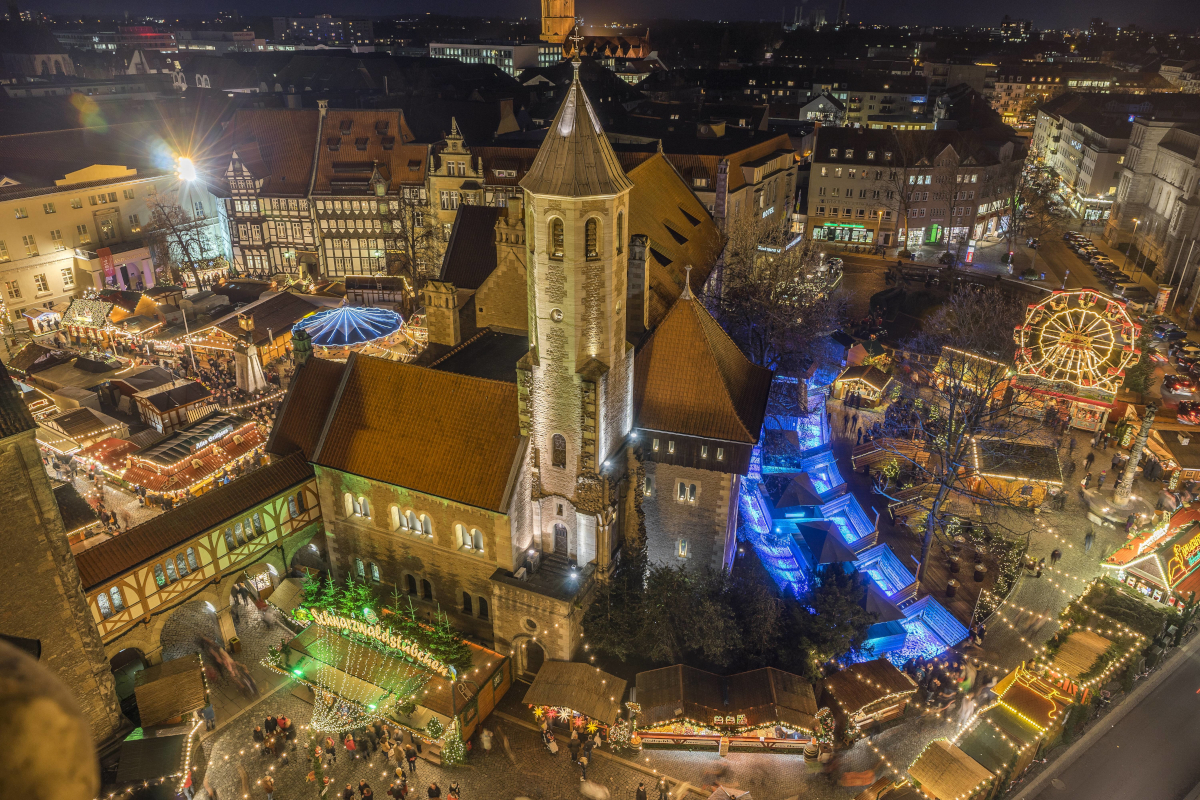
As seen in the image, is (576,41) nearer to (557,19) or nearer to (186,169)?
(557,19)

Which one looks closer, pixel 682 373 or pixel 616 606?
pixel 616 606

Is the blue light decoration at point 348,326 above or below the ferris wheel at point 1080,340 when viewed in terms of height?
below

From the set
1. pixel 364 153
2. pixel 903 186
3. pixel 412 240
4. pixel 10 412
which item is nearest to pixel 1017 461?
pixel 10 412

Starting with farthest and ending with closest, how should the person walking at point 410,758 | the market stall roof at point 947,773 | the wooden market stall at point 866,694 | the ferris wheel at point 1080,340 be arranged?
the ferris wheel at point 1080,340 → the wooden market stall at point 866,694 → the person walking at point 410,758 → the market stall roof at point 947,773

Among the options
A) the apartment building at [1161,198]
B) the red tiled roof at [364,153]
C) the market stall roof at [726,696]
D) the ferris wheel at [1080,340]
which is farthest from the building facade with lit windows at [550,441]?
the apartment building at [1161,198]

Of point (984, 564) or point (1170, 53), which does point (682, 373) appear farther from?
point (1170, 53)

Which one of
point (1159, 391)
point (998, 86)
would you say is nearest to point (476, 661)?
point (1159, 391)

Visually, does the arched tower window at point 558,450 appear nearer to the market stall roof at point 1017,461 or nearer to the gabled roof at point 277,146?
the market stall roof at point 1017,461
